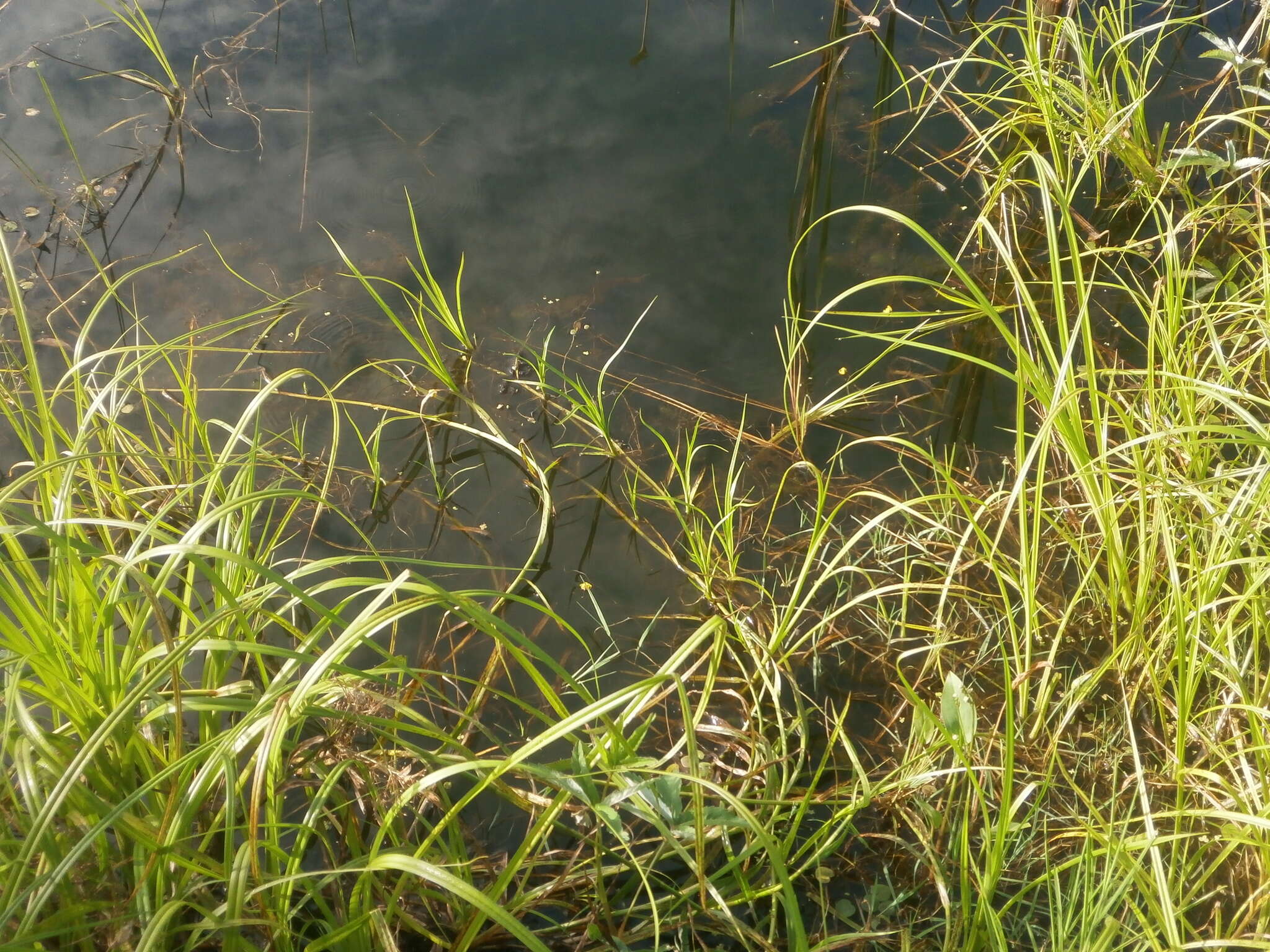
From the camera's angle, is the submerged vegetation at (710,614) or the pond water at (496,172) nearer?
the submerged vegetation at (710,614)

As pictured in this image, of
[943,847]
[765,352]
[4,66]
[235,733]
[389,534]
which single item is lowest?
[943,847]

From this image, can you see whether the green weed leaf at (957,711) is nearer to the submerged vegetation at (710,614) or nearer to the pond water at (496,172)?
the submerged vegetation at (710,614)

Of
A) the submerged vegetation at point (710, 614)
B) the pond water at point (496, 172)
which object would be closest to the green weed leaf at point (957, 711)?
the submerged vegetation at point (710, 614)

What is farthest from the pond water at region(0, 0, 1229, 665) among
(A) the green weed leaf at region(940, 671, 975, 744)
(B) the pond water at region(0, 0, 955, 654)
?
(A) the green weed leaf at region(940, 671, 975, 744)

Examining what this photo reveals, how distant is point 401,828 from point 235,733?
404mm

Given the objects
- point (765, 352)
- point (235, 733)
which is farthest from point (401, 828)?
point (765, 352)

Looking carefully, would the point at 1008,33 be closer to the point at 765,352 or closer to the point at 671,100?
the point at 671,100

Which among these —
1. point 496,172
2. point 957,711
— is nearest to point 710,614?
point 957,711

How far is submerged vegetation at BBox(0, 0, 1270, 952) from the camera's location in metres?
1.03

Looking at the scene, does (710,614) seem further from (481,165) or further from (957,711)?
(481,165)

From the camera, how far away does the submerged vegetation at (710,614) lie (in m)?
1.03

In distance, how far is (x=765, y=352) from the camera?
1.85 m

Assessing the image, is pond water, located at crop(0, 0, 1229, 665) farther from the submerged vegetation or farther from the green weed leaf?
the green weed leaf

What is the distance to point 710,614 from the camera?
1.54 meters
